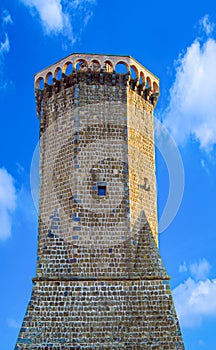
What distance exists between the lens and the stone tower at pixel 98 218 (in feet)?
44.3

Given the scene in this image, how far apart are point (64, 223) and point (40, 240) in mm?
1035

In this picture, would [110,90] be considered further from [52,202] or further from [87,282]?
[87,282]

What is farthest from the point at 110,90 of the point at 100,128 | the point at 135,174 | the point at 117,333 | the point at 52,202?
the point at 117,333

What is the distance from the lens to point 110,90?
16188 millimetres

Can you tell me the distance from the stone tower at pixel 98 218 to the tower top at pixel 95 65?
4cm

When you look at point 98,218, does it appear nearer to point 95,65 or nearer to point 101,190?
point 101,190

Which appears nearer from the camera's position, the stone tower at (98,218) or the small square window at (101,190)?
the stone tower at (98,218)

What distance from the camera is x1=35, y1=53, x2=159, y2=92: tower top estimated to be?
16.3 meters

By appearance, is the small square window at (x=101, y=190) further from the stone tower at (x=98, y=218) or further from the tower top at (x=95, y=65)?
the tower top at (x=95, y=65)

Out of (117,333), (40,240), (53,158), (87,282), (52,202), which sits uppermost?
(53,158)

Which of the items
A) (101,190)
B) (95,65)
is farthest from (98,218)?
(95,65)

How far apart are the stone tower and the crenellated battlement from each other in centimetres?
3

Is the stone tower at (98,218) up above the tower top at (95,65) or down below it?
below

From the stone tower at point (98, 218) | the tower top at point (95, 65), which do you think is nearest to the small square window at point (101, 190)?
the stone tower at point (98, 218)
